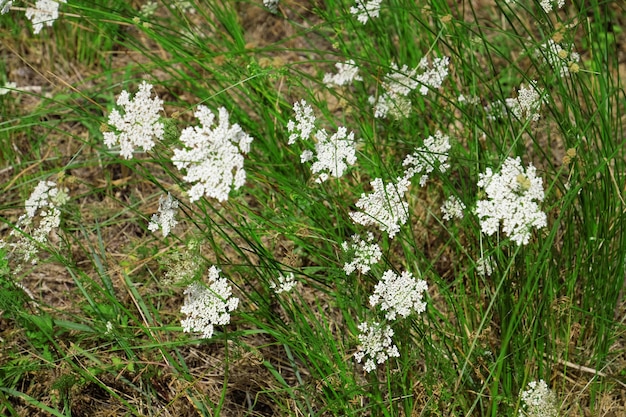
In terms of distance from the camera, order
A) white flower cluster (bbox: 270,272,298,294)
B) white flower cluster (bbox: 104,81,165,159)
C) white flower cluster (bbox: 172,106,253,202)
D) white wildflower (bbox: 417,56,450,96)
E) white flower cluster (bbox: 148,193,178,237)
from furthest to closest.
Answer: white wildflower (bbox: 417,56,450,96) < white flower cluster (bbox: 270,272,298,294) < white flower cluster (bbox: 148,193,178,237) < white flower cluster (bbox: 104,81,165,159) < white flower cluster (bbox: 172,106,253,202)

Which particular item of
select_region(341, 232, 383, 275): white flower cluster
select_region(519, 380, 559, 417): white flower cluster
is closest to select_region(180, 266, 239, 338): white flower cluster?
select_region(341, 232, 383, 275): white flower cluster

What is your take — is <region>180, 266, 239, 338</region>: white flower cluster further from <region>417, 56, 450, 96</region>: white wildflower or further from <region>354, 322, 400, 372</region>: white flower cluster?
<region>417, 56, 450, 96</region>: white wildflower

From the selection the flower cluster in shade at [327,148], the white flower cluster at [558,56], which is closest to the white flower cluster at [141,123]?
the flower cluster in shade at [327,148]

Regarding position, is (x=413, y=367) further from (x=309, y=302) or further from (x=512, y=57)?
(x=512, y=57)

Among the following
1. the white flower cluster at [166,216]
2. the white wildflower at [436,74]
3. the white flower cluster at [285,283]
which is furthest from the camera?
the white wildflower at [436,74]

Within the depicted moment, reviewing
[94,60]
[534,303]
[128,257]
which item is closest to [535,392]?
[534,303]

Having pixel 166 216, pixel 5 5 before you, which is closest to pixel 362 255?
pixel 166 216

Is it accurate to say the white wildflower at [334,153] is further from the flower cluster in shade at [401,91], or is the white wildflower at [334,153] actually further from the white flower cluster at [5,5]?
the white flower cluster at [5,5]
